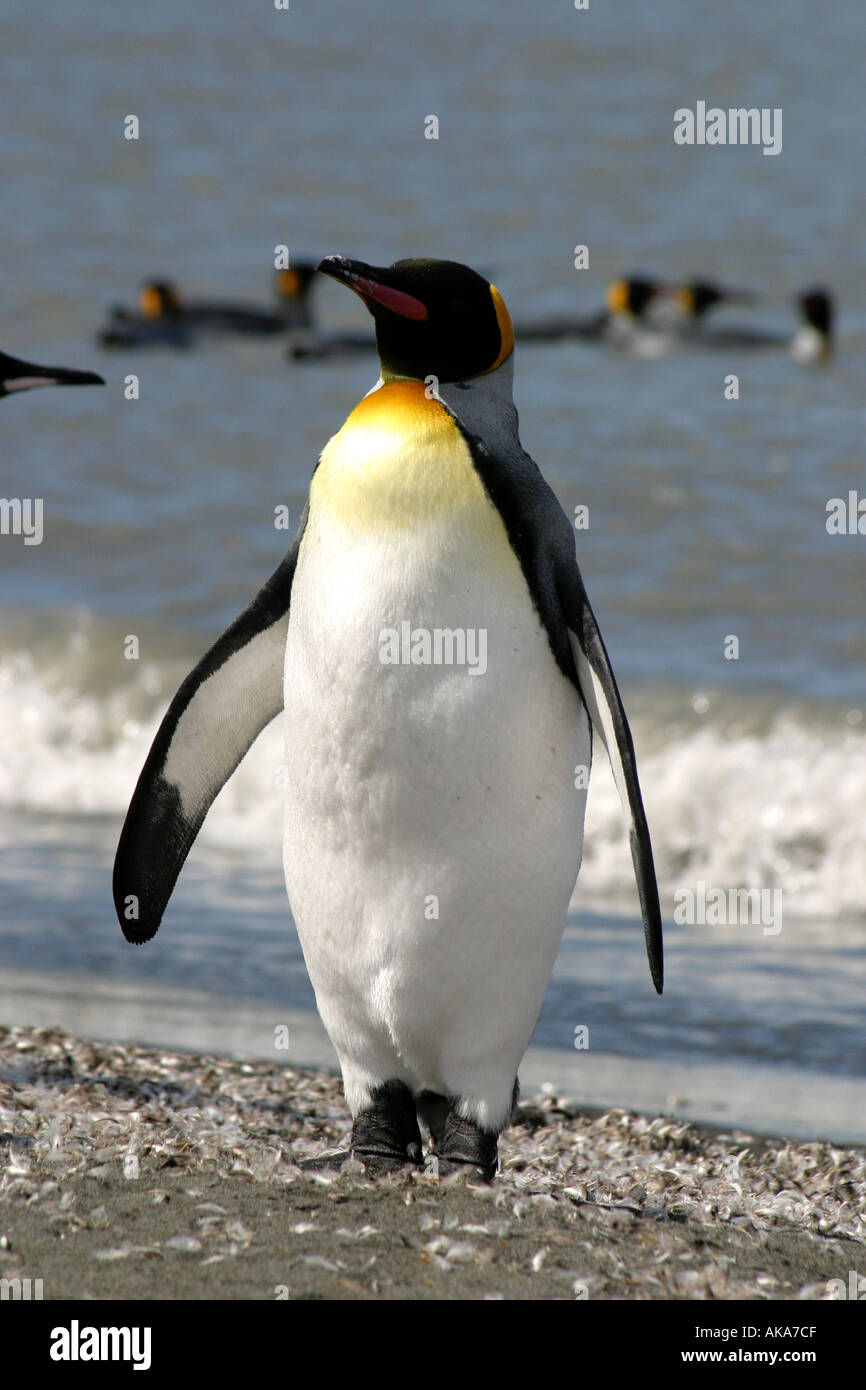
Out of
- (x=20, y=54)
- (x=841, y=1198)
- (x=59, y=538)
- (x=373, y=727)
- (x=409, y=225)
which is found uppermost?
(x=20, y=54)

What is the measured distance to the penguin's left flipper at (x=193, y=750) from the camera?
150 inches

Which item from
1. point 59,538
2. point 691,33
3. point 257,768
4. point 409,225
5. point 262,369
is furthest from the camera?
point 691,33

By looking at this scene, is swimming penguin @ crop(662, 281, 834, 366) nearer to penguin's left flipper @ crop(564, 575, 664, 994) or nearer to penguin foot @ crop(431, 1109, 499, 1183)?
penguin's left flipper @ crop(564, 575, 664, 994)

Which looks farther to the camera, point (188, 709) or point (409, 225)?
point (409, 225)

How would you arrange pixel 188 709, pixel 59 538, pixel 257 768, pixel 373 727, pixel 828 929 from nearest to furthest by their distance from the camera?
pixel 373 727
pixel 188 709
pixel 828 929
pixel 257 768
pixel 59 538

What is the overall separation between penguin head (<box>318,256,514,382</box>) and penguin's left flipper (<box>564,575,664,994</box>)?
1.45ft

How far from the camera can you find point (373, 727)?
11.0ft

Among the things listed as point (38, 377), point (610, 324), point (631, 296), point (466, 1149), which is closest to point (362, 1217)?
point (466, 1149)

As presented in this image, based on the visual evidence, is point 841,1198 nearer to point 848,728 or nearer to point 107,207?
point 848,728

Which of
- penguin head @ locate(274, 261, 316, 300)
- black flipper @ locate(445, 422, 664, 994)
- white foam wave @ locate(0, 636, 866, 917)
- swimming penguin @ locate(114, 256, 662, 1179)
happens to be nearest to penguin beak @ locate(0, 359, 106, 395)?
swimming penguin @ locate(114, 256, 662, 1179)

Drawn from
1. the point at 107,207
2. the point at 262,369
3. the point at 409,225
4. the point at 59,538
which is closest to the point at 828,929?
the point at 59,538

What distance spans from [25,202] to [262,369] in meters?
5.32

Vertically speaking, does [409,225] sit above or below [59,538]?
above

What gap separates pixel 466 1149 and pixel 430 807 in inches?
26.0
